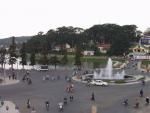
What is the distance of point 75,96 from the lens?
48969 millimetres

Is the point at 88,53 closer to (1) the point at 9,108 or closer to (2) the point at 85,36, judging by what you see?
(2) the point at 85,36

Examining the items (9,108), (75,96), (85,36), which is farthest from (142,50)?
(9,108)

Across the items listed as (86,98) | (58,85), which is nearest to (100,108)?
(86,98)

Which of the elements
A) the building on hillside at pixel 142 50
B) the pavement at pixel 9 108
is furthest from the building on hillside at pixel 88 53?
the pavement at pixel 9 108

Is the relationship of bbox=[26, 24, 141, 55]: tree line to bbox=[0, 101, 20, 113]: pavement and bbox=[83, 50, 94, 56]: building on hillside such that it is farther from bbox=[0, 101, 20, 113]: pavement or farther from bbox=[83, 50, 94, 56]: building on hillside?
bbox=[0, 101, 20, 113]: pavement

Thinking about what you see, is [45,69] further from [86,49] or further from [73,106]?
[86,49]

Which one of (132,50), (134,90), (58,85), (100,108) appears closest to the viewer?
(100,108)

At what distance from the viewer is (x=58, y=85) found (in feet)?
197

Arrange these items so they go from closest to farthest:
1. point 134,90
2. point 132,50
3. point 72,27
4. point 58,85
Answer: point 134,90 < point 58,85 < point 132,50 < point 72,27

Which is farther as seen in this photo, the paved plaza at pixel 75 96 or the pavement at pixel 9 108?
the paved plaza at pixel 75 96

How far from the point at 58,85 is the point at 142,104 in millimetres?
18620

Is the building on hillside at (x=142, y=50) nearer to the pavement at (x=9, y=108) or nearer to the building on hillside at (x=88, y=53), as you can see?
the building on hillside at (x=88, y=53)

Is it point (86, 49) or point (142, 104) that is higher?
point (86, 49)

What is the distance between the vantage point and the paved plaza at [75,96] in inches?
1624
